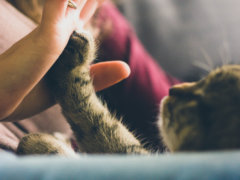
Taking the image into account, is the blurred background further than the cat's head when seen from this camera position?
Yes

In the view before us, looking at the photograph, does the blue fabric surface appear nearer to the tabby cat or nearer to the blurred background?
the tabby cat

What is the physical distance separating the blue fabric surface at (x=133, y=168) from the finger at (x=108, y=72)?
0.25 m

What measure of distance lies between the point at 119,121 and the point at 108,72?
75 millimetres

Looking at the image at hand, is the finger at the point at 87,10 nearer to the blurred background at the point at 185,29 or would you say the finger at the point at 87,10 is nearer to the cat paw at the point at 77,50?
the cat paw at the point at 77,50

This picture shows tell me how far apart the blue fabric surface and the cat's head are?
0.24 feet

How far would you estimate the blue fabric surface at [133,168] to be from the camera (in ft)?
Result: 0.57

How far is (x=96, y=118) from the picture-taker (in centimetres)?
40

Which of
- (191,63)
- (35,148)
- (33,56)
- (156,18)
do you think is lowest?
(35,148)

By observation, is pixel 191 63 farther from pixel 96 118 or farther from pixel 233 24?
pixel 96 118

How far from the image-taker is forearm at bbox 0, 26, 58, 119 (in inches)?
12.8

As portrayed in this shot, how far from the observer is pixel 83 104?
1.29 feet

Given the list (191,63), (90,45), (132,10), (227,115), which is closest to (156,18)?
(132,10)

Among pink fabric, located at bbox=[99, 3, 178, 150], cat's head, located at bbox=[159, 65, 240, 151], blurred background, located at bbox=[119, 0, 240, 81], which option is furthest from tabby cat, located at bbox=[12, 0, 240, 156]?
blurred background, located at bbox=[119, 0, 240, 81]

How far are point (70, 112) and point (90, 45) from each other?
0.09 metres
